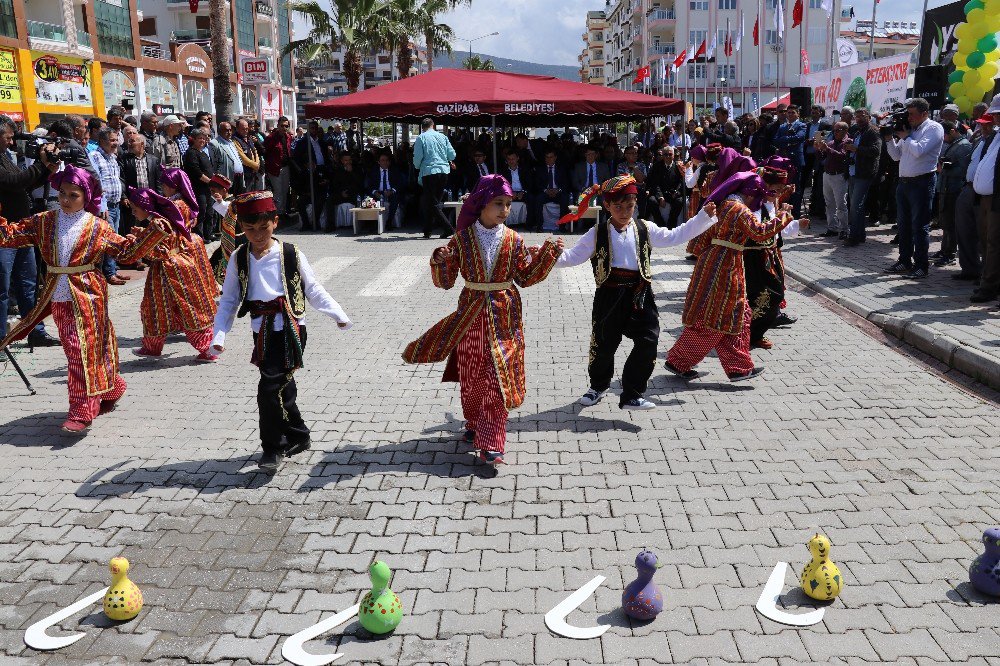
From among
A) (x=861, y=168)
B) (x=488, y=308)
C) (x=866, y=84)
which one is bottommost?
(x=488, y=308)

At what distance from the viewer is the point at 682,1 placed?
7306 centimetres

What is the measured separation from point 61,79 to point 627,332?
1253 inches

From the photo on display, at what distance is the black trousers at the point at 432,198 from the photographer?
1591 cm

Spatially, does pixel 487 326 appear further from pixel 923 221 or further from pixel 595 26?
pixel 595 26

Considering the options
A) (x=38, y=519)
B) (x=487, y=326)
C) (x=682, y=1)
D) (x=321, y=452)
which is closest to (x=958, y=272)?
(x=487, y=326)

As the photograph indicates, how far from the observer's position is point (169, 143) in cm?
1338

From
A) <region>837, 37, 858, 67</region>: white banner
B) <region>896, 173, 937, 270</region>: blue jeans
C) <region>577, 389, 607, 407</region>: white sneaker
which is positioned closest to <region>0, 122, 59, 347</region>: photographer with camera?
<region>577, 389, 607, 407</region>: white sneaker

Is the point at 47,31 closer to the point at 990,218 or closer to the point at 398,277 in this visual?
the point at 398,277

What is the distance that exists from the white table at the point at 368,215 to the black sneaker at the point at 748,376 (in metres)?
10.9

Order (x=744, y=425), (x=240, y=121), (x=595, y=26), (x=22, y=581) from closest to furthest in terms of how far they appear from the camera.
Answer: (x=22, y=581) → (x=744, y=425) → (x=240, y=121) → (x=595, y=26)

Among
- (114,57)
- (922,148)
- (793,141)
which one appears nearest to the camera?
(922,148)

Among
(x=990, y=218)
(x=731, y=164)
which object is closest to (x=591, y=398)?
(x=731, y=164)

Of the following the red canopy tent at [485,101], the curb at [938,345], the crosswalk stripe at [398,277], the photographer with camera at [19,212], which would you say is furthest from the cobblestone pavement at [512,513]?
the red canopy tent at [485,101]

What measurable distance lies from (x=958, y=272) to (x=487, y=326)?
7978 millimetres
